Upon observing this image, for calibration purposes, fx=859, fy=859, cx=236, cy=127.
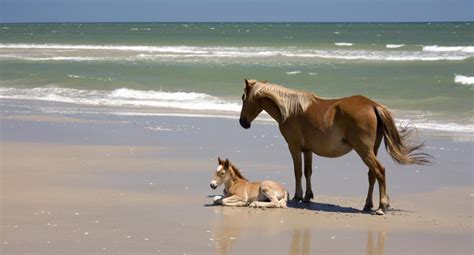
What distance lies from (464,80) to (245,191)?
55.9 feet

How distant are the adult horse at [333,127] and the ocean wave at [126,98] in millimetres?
9391

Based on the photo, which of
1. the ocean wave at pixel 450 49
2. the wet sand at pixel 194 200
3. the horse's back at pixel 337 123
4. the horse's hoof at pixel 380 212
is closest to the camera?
the wet sand at pixel 194 200

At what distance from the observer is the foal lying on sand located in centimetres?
907

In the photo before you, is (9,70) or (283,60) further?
(283,60)

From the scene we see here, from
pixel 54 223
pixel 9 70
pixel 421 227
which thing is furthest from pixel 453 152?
pixel 9 70

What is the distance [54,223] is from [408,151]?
3776 mm

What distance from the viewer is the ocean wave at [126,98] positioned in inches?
792

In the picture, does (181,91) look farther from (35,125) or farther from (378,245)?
(378,245)

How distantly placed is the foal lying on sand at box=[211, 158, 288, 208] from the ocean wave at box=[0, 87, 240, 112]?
374 inches

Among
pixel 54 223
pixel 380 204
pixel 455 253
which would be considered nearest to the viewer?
pixel 455 253

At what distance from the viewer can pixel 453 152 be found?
41.1ft

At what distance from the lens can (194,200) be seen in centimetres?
934

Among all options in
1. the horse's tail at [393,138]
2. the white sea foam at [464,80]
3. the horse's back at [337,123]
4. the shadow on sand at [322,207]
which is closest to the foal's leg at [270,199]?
the shadow on sand at [322,207]

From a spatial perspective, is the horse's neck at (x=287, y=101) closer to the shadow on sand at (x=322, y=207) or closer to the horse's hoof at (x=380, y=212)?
the shadow on sand at (x=322, y=207)
